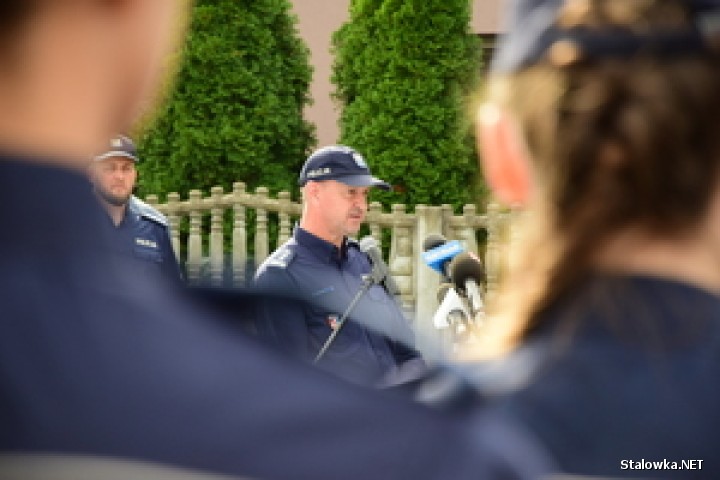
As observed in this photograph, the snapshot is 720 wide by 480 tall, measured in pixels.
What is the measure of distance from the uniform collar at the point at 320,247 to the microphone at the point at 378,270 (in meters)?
0.15

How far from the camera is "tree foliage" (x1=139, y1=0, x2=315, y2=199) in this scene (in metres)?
14.5

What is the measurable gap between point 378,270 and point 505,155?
3.90 metres

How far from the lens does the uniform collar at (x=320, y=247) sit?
5.02 metres

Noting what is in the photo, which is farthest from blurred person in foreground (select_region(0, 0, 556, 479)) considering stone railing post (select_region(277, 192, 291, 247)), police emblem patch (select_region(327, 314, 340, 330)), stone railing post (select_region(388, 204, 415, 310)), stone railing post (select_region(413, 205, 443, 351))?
stone railing post (select_region(277, 192, 291, 247))

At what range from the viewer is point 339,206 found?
5309 millimetres

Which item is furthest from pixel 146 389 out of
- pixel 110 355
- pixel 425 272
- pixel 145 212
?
pixel 425 272

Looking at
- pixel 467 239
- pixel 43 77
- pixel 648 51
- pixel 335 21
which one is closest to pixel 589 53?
pixel 648 51

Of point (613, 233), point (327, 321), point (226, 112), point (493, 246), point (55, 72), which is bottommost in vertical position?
point (493, 246)

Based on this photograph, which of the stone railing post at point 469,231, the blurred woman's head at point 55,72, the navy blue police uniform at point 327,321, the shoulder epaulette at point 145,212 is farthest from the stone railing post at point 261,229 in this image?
the blurred woman's head at point 55,72

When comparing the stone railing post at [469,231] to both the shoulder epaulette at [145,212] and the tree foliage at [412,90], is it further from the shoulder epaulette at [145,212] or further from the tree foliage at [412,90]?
the shoulder epaulette at [145,212]

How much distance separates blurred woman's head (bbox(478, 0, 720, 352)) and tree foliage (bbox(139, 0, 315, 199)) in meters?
13.4

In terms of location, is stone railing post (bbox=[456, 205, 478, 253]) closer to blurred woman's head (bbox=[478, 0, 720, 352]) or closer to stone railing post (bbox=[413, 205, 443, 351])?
stone railing post (bbox=[413, 205, 443, 351])

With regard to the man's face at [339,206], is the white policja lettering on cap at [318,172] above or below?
above

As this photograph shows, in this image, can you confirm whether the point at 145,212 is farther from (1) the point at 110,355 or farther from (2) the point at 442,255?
(1) the point at 110,355
